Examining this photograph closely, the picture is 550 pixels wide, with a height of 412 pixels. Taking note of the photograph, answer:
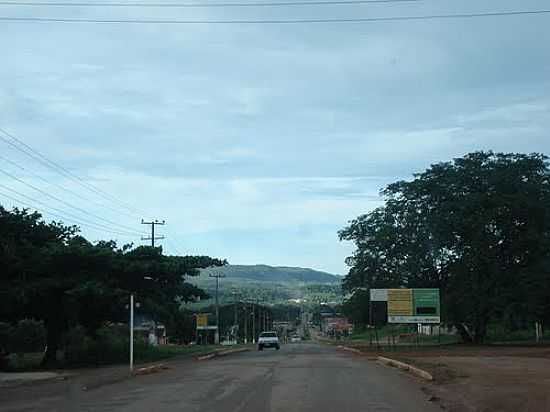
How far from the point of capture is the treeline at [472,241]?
176 ft

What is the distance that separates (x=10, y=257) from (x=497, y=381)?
2469 cm

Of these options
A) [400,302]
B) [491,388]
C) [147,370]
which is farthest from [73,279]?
[491,388]

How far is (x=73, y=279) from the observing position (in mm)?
39188

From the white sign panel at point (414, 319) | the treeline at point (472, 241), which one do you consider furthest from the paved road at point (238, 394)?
the treeline at point (472, 241)

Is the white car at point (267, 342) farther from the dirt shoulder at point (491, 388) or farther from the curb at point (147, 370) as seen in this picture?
the dirt shoulder at point (491, 388)

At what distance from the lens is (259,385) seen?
22625mm

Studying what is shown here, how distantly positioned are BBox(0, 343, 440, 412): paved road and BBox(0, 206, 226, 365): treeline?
40.1ft

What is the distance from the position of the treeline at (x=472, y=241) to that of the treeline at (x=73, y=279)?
19604 millimetres

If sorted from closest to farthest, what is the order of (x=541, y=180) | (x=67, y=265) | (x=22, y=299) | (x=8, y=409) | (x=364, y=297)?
1. (x=8, y=409)
2. (x=22, y=299)
3. (x=67, y=265)
4. (x=541, y=180)
5. (x=364, y=297)

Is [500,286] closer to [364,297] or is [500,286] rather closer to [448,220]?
[448,220]

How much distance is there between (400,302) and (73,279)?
23.1m

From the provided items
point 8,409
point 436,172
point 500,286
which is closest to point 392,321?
point 500,286

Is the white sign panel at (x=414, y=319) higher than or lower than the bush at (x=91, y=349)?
higher

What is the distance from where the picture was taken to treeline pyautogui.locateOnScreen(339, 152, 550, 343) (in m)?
53.6
